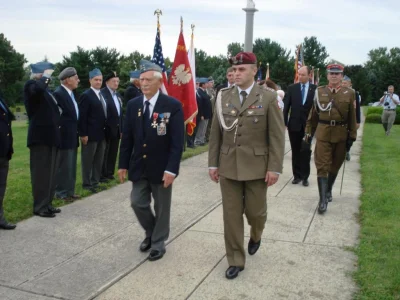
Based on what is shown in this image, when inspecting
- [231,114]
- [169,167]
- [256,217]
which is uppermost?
[231,114]

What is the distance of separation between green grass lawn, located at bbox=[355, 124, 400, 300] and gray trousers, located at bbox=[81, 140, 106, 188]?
435cm

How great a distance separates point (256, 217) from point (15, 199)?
4.20 metres

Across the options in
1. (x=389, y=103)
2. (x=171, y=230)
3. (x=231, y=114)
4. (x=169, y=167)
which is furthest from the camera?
(x=389, y=103)

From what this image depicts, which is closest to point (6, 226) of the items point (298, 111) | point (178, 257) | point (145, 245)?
point (145, 245)

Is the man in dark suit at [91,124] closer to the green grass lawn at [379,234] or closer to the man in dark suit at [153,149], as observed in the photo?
the man in dark suit at [153,149]

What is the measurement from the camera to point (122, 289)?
14.3ft

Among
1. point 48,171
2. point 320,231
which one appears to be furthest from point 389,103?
point 48,171

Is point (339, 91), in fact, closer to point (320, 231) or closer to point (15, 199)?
point (320, 231)

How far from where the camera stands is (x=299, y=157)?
359 inches

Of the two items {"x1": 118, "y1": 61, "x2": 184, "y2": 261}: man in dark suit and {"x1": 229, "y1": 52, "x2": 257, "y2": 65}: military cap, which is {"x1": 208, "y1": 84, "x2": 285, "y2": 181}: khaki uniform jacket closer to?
{"x1": 229, "y1": 52, "x2": 257, "y2": 65}: military cap

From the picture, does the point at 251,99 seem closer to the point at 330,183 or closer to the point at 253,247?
the point at 253,247

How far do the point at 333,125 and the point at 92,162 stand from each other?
3.98 meters

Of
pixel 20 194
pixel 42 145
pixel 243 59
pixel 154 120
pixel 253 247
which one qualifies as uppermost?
pixel 243 59

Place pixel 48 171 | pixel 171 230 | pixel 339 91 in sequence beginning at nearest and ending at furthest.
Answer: pixel 171 230 → pixel 48 171 → pixel 339 91
